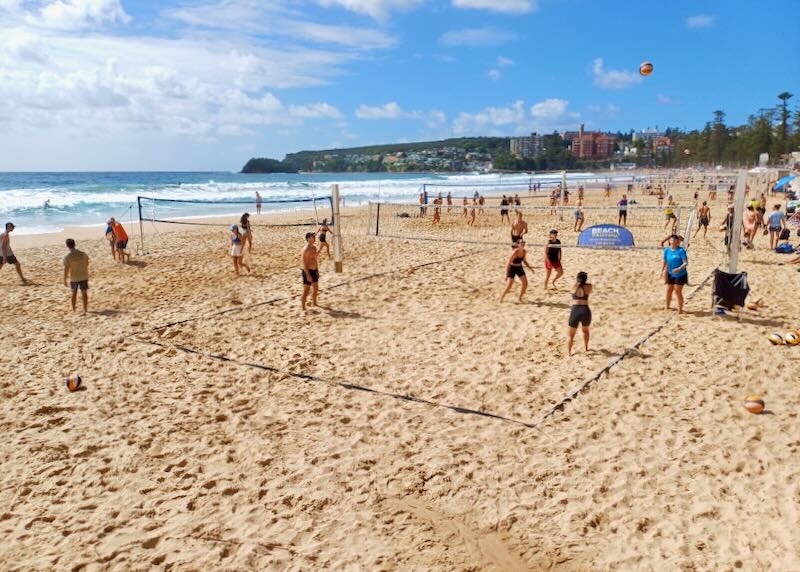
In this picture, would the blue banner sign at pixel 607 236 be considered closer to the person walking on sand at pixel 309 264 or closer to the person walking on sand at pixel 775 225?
the person walking on sand at pixel 775 225

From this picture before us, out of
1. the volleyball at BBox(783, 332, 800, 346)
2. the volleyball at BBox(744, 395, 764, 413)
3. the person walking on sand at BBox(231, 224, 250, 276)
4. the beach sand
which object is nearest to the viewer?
the beach sand

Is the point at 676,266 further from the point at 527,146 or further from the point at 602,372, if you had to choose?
the point at 527,146

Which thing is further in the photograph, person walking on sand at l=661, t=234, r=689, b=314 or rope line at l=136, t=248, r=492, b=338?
rope line at l=136, t=248, r=492, b=338

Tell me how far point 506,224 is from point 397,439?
1870 cm

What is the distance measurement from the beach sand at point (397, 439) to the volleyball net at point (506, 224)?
8.20 metres

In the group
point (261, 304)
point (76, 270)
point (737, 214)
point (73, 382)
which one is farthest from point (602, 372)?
point (76, 270)

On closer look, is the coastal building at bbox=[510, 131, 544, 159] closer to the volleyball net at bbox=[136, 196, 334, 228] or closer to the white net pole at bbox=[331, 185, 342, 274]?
the volleyball net at bbox=[136, 196, 334, 228]

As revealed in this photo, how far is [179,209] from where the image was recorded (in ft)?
115

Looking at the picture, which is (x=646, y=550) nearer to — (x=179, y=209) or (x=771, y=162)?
(x=179, y=209)

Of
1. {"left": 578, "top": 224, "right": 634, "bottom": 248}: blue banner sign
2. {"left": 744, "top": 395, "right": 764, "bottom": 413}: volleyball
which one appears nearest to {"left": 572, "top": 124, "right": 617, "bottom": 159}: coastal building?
{"left": 578, "top": 224, "right": 634, "bottom": 248}: blue banner sign

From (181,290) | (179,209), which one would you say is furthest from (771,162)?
(181,290)

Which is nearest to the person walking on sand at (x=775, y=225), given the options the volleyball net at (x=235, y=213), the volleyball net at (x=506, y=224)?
the volleyball net at (x=506, y=224)

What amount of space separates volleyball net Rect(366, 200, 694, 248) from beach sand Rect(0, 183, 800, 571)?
820cm

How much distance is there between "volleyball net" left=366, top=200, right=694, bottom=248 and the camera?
1783 cm
